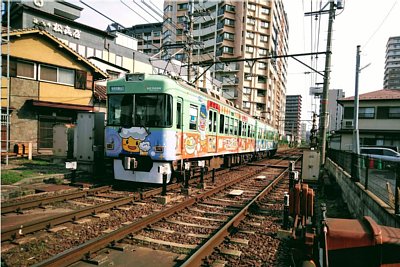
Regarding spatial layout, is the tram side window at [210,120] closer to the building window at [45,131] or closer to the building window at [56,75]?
the building window at [45,131]

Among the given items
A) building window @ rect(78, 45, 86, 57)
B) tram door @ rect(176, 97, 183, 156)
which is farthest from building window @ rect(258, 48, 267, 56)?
tram door @ rect(176, 97, 183, 156)

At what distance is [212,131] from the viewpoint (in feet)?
39.9

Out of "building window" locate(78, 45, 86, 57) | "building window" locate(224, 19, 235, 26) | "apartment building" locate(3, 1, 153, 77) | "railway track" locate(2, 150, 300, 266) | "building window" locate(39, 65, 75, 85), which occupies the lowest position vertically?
"railway track" locate(2, 150, 300, 266)

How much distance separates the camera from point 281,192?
1006 centimetres

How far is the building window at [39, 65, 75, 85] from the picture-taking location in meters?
16.7

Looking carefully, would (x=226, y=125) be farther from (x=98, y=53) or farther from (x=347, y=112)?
(x=347, y=112)

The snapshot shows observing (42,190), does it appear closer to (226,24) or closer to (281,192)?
(281,192)

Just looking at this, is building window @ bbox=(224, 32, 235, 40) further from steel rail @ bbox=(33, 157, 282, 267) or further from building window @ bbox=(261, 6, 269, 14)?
steel rail @ bbox=(33, 157, 282, 267)

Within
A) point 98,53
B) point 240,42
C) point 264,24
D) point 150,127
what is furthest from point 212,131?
point 264,24

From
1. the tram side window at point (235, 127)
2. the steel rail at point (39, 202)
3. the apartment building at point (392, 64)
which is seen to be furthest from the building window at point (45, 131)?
the apartment building at point (392, 64)

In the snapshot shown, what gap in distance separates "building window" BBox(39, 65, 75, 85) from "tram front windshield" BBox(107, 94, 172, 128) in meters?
9.68

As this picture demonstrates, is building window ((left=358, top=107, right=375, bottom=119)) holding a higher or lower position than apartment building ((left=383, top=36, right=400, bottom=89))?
lower

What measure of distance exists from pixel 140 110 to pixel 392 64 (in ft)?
397

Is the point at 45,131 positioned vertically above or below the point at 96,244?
above
